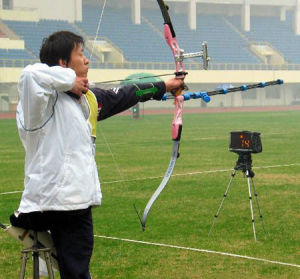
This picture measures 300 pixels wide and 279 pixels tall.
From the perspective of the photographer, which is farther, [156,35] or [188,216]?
[156,35]

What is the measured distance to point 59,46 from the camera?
4.50 meters

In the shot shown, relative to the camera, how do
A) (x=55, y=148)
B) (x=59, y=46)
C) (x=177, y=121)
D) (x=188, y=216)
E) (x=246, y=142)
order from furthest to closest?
(x=188, y=216) < (x=246, y=142) < (x=177, y=121) < (x=59, y=46) < (x=55, y=148)

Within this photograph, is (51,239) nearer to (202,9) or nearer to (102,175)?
(102,175)

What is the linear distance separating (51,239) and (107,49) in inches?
2214

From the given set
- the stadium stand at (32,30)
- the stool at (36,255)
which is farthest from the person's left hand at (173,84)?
the stadium stand at (32,30)

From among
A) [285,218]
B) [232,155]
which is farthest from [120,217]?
[232,155]

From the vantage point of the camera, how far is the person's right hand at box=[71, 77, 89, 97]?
4359mm

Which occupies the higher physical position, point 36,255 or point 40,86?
point 40,86

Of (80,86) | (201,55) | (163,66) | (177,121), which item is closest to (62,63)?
(80,86)

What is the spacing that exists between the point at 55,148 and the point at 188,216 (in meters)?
6.76

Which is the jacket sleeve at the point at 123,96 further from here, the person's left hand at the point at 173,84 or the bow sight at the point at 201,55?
the bow sight at the point at 201,55

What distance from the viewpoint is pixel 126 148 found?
23641mm

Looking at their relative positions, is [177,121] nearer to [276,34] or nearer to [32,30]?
[32,30]

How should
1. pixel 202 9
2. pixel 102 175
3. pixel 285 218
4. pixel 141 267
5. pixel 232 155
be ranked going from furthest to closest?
1. pixel 202 9
2. pixel 232 155
3. pixel 102 175
4. pixel 285 218
5. pixel 141 267
